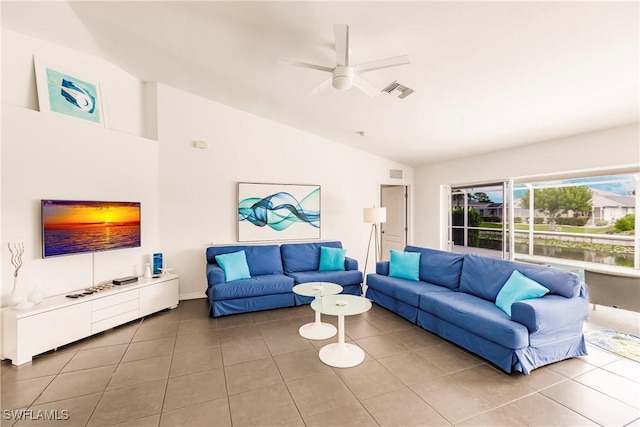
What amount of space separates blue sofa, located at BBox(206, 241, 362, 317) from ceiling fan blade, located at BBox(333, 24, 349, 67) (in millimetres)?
2950

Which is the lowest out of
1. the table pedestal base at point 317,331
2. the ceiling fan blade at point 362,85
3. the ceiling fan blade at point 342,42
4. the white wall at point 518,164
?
the table pedestal base at point 317,331

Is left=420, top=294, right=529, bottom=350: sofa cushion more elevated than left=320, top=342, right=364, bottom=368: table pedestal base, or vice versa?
left=420, top=294, right=529, bottom=350: sofa cushion

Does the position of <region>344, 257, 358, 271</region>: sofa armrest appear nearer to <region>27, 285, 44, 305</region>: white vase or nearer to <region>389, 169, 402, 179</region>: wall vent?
<region>389, 169, 402, 179</region>: wall vent

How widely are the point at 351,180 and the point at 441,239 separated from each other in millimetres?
2193

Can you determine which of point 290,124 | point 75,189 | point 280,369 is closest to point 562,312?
point 280,369

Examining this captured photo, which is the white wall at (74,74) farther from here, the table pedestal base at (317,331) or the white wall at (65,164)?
the table pedestal base at (317,331)

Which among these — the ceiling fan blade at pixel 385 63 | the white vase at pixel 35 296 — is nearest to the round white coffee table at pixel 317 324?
the ceiling fan blade at pixel 385 63

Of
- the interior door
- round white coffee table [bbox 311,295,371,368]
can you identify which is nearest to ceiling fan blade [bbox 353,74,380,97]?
round white coffee table [bbox 311,295,371,368]

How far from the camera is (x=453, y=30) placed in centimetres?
227

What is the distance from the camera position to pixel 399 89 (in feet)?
10.5

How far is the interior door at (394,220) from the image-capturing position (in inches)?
255

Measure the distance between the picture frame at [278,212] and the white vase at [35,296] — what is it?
2488 mm

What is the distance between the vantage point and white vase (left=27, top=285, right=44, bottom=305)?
Result: 2738mm

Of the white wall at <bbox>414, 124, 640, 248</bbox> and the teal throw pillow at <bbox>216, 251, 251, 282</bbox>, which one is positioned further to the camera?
the teal throw pillow at <bbox>216, 251, 251, 282</bbox>
